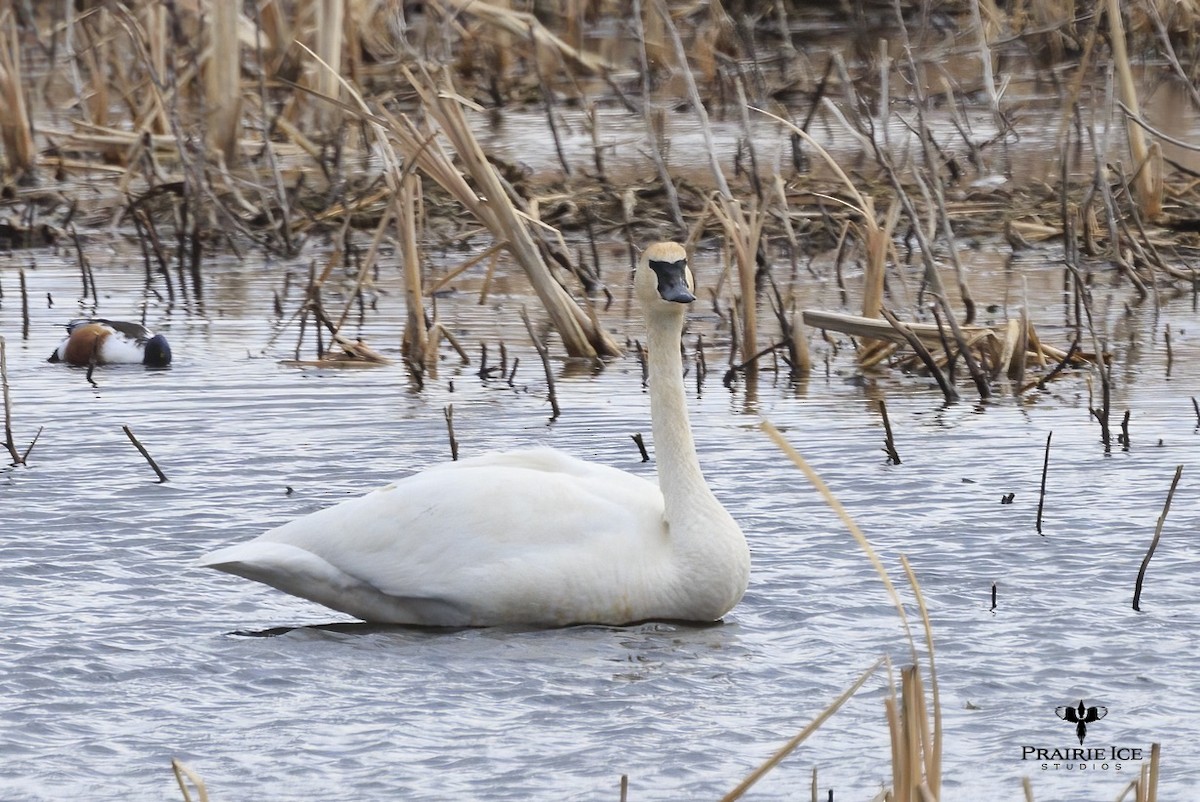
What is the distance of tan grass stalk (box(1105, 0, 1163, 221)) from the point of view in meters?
9.91

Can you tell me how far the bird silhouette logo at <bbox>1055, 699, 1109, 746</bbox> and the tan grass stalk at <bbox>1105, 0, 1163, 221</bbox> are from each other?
18.2ft

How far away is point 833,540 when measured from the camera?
6.20 m

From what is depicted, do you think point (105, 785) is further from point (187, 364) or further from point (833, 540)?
point (187, 364)

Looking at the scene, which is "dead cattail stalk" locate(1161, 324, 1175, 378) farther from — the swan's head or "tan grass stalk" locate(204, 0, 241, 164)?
"tan grass stalk" locate(204, 0, 241, 164)

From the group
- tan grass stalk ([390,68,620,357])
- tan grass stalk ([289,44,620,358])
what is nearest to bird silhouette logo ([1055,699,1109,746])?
tan grass stalk ([289,44,620,358])

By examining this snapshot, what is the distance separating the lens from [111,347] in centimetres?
901

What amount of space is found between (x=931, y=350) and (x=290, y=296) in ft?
12.1

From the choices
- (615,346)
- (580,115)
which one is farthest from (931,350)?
(580,115)

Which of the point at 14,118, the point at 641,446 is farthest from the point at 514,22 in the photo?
the point at 641,446

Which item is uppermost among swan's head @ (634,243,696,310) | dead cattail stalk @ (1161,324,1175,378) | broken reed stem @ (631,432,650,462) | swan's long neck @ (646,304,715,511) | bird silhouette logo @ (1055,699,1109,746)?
swan's head @ (634,243,696,310)

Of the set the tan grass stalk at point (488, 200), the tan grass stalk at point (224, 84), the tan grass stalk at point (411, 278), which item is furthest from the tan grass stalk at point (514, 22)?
the tan grass stalk at point (411, 278)

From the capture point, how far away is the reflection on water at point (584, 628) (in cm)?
443

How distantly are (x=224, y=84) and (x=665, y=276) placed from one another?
796 centimetres

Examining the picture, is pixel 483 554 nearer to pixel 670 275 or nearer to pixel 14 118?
pixel 670 275
